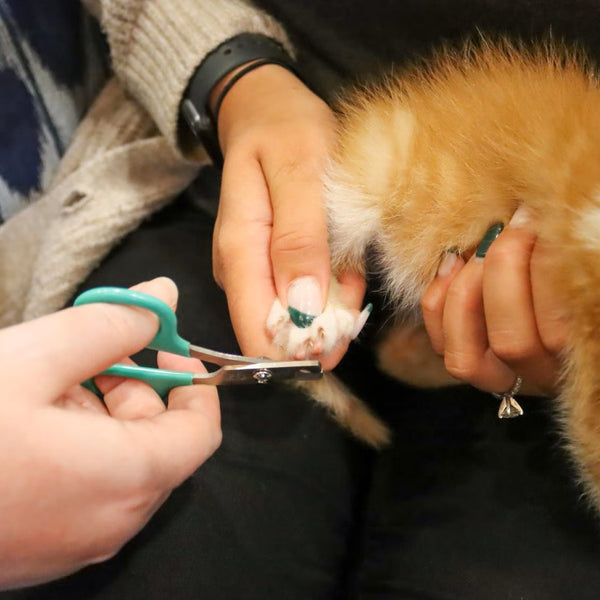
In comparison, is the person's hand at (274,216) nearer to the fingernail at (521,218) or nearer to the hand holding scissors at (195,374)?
the hand holding scissors at (195,374)

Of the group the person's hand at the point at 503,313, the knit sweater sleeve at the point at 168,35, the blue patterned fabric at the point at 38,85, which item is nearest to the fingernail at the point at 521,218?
the person's hand at the point at 503,313

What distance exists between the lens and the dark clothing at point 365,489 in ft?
1.94

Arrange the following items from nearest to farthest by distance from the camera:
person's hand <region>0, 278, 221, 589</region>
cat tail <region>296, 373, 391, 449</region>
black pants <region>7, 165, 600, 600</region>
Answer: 1. person's hand <region>0, 278, 221, 589</region>
2. black pants <region>7, 165, 600, 600</region>
3. cat tail <region>296, 373, 391, 449</region>

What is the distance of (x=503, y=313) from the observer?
54 centimetres

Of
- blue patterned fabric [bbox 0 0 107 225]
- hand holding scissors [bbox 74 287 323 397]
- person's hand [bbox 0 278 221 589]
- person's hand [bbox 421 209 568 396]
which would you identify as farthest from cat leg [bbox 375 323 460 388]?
blue patterned fabric [bbox 0 0 107 225]

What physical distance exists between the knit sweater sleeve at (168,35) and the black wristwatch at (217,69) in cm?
1

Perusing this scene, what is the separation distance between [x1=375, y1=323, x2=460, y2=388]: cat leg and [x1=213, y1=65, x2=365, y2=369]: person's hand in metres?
0.17

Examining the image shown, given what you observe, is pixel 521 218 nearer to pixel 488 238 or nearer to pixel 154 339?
pixel 488 238

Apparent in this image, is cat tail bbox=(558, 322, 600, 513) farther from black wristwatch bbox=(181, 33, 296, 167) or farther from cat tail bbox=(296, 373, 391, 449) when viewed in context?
black wristwatch bbox=(181, 33, 296, 167)

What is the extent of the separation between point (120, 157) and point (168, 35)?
0.20 meters

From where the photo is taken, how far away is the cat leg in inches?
30.1

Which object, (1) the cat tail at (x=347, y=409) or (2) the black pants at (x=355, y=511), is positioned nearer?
(2) the black pants at (x=355, y=511)

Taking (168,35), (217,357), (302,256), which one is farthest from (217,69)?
(217,357)

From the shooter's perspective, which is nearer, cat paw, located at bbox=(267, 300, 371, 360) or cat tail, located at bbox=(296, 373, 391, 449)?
cat paw, located at bbox=(267, 300, 371, 360)
